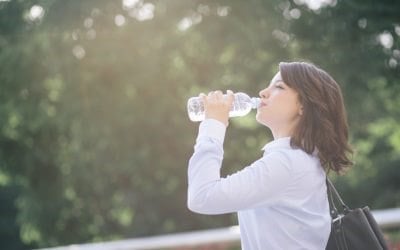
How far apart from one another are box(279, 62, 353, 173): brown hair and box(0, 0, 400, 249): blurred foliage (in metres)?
12.5

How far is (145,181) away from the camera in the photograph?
1794cm

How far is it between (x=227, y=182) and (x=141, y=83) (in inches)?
562

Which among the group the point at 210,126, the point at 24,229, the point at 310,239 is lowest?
the point at 310,239

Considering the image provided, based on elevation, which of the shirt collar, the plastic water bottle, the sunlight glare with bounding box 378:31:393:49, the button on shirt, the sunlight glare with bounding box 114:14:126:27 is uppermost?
the sunlight glare with bounding box 114:14:126:27

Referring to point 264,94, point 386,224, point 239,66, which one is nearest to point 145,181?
point 239,66

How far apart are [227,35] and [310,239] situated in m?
13.4

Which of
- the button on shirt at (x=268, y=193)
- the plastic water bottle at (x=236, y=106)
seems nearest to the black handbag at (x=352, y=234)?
the button on shirt at (x=268, y=193)

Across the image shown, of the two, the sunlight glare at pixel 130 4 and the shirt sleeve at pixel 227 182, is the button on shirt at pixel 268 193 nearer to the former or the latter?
the shirt sleeve at pixel 227 182

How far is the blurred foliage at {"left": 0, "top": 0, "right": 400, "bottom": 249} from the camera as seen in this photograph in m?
15.3

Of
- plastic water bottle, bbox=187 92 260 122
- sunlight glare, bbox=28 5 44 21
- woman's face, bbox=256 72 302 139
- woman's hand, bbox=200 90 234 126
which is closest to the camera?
woman's hand, bbox=200 90 234 126

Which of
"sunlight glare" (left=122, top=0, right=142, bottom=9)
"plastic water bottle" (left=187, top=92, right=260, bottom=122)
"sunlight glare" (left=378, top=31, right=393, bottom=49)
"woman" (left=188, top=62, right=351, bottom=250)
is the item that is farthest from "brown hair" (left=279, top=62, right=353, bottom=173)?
"sunlight glare" (left=122, top=0, right=142, bottom=9)

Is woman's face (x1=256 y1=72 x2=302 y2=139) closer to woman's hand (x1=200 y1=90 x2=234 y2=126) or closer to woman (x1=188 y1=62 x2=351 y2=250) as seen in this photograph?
woman (x1=188 y1=62 x2=351 y2=250)

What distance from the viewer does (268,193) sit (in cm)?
229

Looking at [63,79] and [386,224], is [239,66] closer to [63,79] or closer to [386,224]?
[63,79]
